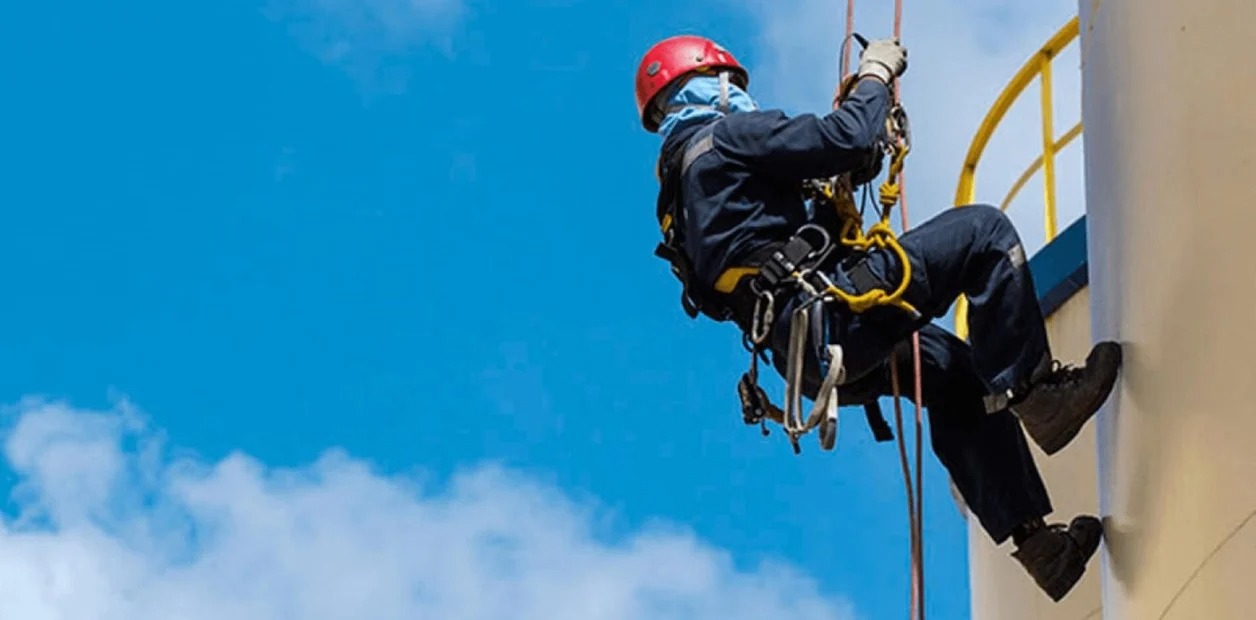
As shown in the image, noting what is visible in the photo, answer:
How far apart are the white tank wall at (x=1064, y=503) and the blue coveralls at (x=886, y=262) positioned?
1636 millimetres

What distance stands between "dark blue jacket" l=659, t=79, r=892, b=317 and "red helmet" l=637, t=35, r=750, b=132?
0.53 m

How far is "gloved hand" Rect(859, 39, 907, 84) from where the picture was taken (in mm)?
6078

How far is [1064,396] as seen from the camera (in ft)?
18.1

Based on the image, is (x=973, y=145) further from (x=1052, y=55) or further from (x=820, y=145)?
(x=820, y=145)

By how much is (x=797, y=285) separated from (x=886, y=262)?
27cm

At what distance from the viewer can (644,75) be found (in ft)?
21.8

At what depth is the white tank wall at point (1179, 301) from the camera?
427cm

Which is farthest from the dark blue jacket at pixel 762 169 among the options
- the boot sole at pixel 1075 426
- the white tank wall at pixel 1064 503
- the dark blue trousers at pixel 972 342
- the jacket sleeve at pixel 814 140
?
the white tank wall at pixel 1064 503

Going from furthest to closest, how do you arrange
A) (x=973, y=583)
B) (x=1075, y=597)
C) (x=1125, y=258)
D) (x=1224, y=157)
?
(x=973, y=583)
(x=1075, y=597)
(x=1125, y=258)
(x=1224, y=157)

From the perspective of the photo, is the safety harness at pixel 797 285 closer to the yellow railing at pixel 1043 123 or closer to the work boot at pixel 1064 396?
the work boot at pixel 1064 396

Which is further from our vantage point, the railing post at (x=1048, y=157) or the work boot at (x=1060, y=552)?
the railing post at (x=1048, y=157)

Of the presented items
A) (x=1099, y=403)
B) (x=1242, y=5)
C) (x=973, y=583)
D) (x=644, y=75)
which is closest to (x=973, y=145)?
(x=973, y=583)

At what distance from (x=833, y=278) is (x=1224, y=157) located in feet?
5.39

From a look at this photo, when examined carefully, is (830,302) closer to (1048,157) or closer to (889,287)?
(889,287)
